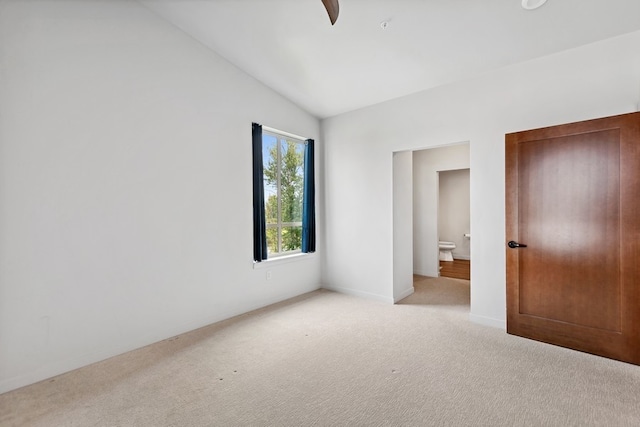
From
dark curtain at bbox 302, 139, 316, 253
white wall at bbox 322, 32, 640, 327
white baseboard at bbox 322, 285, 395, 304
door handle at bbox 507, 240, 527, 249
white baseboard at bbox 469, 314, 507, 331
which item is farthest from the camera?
dark curtain at bbox 302, 139, 316, 253

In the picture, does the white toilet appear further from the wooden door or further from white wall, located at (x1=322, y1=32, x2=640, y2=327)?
the wooden door

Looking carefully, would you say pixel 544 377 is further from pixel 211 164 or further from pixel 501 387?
pixel 211 164

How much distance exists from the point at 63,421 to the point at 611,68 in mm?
5014

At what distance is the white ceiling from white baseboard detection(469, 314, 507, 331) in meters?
2.77

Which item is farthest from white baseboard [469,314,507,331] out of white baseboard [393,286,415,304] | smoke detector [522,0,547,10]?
smoke detector [522,0,547,10]

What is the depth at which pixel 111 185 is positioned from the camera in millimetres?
2621

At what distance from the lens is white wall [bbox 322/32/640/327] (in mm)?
2686

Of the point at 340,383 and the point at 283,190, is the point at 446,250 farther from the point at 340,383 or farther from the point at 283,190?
the point at 340,383

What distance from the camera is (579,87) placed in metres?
2.75

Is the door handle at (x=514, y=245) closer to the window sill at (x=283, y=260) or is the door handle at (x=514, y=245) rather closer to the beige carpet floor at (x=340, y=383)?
the beige carpet floor at (x=340, y=383)

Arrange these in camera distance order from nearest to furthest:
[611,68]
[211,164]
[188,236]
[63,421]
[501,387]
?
[63,421] < [501,387] < [611,68] < [188,236] < [211,164]

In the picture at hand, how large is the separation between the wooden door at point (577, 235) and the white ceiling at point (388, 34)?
83 cm

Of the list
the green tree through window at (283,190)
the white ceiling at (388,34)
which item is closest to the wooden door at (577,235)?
the white ceiling at (388,34)

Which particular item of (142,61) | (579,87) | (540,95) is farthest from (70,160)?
(579,87)
